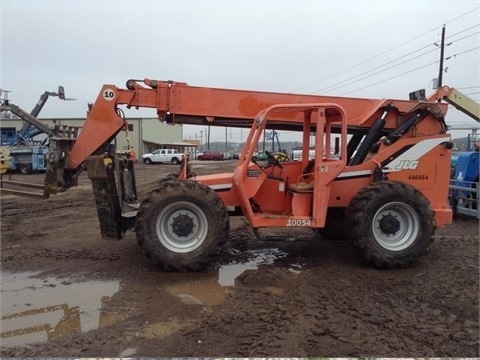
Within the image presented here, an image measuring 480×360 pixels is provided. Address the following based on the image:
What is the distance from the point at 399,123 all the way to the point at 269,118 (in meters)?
2.15

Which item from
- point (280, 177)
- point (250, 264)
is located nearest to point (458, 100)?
point (280, 177)

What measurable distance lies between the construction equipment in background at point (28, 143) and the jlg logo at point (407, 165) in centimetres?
2319

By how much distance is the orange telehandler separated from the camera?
6.13 m

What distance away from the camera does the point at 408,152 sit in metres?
7.02

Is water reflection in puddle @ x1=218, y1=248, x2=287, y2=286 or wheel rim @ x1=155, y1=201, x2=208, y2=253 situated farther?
wheel rim @ x1=155, y1=201, x2=208, y2=253

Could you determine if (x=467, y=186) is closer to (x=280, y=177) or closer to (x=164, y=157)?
(x=280, y=177)

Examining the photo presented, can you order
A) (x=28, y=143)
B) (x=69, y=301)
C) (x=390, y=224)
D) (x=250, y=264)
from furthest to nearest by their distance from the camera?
(x=28, y=143) → (x=250, y=264) → (x=390, y=224) → (x=69, y=301)

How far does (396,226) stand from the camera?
654cm

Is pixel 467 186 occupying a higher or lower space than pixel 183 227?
higher

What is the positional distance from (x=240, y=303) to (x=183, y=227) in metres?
1.63

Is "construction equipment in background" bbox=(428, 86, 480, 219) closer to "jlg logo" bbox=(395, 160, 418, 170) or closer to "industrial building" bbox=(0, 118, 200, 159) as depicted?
"jlg logo" bbox=(395, 160, 418, 170)

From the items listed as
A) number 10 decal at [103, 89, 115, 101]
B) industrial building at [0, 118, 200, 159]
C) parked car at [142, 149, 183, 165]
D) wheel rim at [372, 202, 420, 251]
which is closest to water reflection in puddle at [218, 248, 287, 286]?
wheel rim at [372, 202, 420, 251]

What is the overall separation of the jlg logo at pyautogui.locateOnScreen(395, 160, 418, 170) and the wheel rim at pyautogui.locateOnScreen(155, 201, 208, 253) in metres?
3.30

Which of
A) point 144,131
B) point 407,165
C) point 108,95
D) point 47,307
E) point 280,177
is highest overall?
point 144,131
